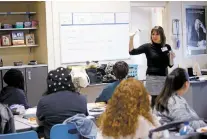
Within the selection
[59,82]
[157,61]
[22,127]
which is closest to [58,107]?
[59,82]

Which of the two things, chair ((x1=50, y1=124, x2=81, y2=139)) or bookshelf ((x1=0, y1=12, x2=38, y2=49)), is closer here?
chair ((x1=50, y1=124, x2=81, y2=139))

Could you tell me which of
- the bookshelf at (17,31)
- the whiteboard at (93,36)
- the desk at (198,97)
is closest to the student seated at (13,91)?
the bookshelf at (17,31)

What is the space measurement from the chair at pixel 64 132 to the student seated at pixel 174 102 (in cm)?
71

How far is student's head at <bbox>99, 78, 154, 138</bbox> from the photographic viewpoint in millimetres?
2283

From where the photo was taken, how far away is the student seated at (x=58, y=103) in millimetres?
3230

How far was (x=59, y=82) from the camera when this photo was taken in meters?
3.35

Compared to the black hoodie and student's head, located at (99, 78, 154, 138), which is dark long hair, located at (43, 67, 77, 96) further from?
student's head, located at (99, 78, 154, 138)

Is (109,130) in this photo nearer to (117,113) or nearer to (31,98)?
(117,113)

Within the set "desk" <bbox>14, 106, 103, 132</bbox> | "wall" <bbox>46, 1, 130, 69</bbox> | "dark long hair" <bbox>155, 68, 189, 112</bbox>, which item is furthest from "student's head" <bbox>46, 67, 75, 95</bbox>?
"wall" <bbox>46, 1, 130, 69</bbox>

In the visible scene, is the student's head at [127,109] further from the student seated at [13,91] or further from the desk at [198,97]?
the desk at [198,97]

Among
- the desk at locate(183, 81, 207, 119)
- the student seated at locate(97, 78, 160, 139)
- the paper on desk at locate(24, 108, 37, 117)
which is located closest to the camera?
the student seated at locate(97, 78, 160, 139)

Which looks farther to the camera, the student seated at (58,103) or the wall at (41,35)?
the wall at (41,35)

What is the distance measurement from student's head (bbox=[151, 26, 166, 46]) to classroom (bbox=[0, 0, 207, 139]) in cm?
1

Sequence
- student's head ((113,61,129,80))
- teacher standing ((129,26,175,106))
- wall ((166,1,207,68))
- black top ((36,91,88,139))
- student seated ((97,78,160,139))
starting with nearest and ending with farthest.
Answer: student seated ((97,78,160,139)) < black top ((36,91,88,139)) < student's head ((113,61,129,80)) < teacher standing ((129,26,175,106)) < wall ((166,1,207,68))
